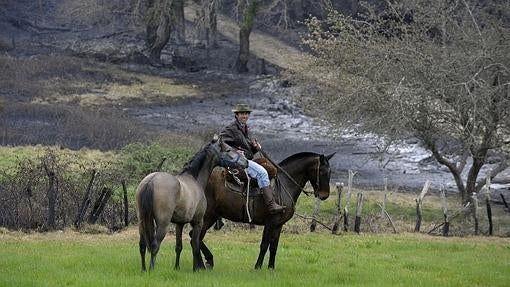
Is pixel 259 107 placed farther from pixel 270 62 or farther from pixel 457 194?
pixel 457 194

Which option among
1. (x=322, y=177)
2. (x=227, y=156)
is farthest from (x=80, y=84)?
(x=227, y=156)

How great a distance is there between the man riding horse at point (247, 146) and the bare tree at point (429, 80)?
10.0 metres

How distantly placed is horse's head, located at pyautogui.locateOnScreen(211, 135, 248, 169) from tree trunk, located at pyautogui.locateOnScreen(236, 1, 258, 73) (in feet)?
127

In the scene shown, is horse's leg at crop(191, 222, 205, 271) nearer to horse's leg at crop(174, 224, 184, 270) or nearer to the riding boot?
horse's leg at crop(174, 224, 184, 270)

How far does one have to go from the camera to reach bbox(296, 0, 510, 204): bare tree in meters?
25.3

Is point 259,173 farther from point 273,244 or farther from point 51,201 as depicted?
point 51,201

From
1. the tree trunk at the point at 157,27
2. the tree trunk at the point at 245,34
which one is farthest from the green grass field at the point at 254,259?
the tree trunk at the point at 245,34

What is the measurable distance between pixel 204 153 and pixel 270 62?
4410 centimetres

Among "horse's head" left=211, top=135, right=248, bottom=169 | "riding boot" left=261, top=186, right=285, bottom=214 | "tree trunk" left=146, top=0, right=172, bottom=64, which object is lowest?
"tree trunk" left=146, top=0, right=172, bottom=64

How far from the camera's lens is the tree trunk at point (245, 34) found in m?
52.4

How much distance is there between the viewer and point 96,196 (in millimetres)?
20891

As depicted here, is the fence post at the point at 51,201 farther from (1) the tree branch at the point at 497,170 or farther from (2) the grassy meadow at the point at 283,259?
(1) the tree branch at the point at 497,170

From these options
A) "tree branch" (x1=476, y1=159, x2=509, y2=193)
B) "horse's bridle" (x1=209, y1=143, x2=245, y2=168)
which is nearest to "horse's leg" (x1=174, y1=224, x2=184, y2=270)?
"horse's bridle" (x1=209, y1=143, x2=245, y2=168)

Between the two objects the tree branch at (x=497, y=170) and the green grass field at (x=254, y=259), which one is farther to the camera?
the tree branch at (x=497, y=170)
